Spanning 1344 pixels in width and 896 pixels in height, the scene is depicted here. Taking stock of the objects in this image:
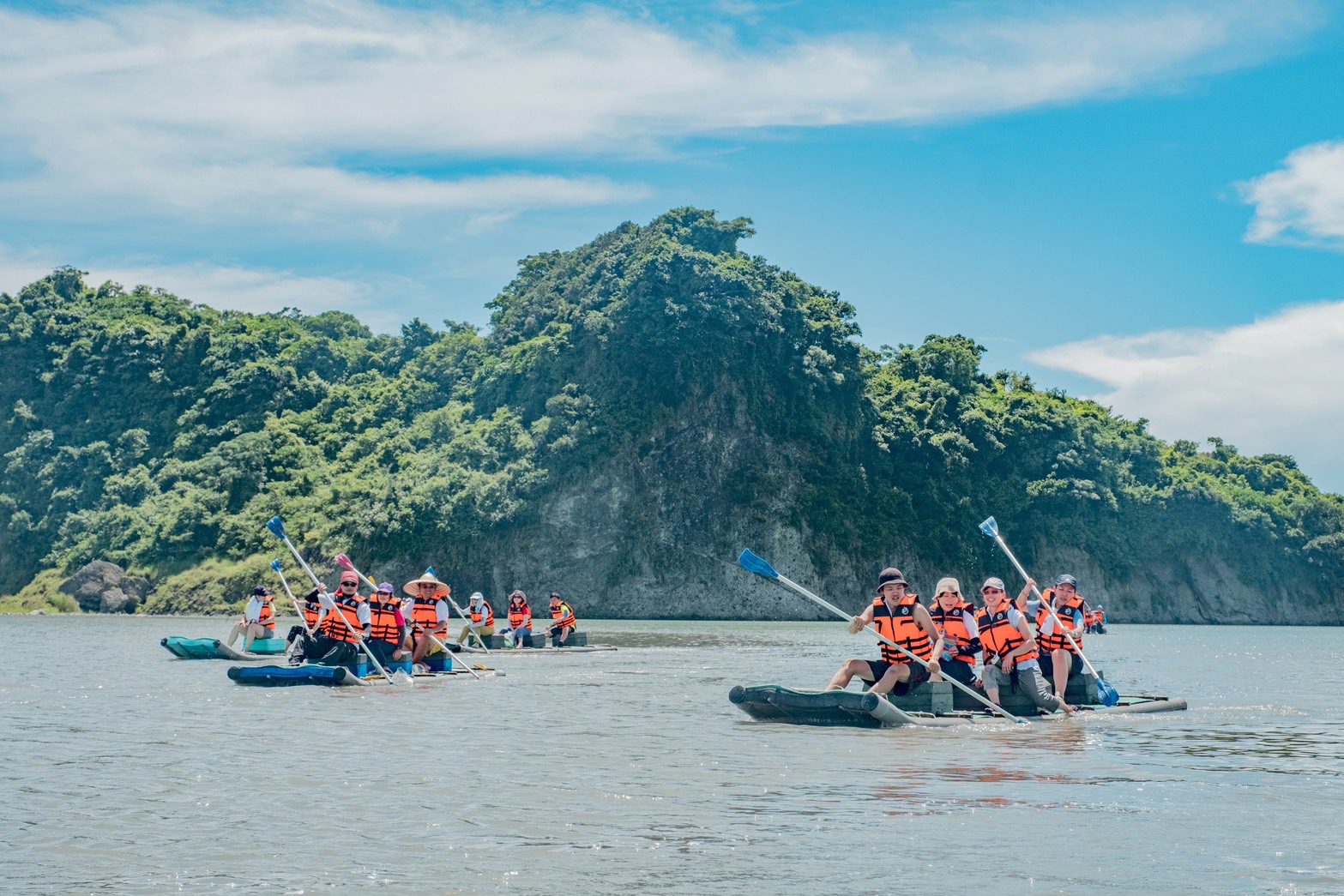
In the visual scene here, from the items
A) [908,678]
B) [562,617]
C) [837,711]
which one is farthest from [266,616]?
[908,678]

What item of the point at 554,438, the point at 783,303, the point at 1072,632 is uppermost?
the point at 783,303

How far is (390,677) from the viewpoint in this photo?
24578mm

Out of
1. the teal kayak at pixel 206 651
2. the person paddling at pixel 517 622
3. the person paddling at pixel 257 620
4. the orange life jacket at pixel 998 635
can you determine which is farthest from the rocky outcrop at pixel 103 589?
A: the orange life jacket at pixel 998 635

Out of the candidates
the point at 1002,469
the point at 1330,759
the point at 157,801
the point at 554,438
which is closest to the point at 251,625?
the point at 157,801

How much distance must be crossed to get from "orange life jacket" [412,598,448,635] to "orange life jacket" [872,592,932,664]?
33.1 ft

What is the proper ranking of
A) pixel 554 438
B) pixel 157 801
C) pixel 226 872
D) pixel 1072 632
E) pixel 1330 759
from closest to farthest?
1. pixel 226 872
2. pixel 157 801
3. pixel 1330 759
4. pixel 1072 632
5. pixel 554 438

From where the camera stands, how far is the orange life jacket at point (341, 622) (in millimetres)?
24203

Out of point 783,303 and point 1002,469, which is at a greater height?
point 783,303

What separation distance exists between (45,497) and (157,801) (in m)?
81.7

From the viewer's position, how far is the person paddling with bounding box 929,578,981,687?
1861cm

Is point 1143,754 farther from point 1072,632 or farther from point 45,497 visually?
point 45,497

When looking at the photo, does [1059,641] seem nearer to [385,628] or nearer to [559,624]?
[385,628]

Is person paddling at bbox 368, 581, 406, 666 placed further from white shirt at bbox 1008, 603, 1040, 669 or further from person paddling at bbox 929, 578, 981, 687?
white shirt at bbox 1008, 603, 1040, 669

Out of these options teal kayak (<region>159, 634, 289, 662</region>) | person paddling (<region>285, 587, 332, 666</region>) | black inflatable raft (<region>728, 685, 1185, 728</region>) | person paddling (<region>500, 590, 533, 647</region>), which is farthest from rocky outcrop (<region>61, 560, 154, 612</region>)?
black inflatable raft (<region>728, 685, 1185, 728</region>)
